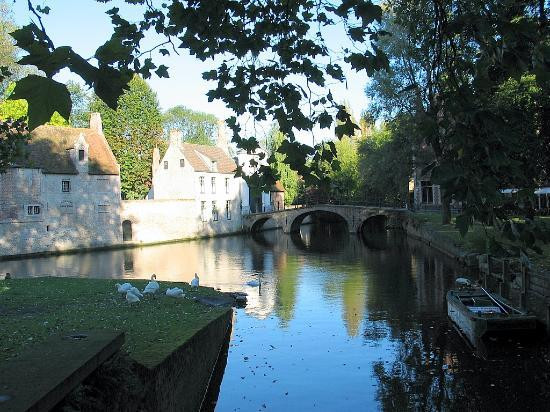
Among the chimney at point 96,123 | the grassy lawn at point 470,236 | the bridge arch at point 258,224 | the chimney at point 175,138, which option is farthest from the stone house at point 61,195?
the grassy lawn at point 470,236

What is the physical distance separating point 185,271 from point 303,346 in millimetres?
15036

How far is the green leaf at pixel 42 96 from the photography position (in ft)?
5.93

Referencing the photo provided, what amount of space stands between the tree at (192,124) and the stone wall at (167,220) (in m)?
24.2

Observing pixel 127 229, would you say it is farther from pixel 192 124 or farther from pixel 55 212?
pixel 192 124

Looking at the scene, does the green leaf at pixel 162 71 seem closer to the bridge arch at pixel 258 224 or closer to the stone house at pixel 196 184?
the stone house at pixel 196 184

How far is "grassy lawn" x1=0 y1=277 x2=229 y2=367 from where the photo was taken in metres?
7.75

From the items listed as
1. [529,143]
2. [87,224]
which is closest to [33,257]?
[87,224]

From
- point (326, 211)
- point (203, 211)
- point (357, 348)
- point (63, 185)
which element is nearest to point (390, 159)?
point (326, 211)

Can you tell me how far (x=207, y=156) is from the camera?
52469 millimetres

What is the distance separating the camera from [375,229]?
57.2 meters

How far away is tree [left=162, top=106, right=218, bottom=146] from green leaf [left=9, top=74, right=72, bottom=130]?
232 feet

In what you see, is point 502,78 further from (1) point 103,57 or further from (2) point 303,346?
(2) point 303,346

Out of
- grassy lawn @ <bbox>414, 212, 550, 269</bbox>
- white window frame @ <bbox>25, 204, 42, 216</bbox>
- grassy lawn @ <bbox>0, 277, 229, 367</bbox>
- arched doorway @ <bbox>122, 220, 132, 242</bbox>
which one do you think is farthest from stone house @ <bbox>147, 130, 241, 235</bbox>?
grassy lawn @ <bbox>0, 277, 229, 367</bbox>

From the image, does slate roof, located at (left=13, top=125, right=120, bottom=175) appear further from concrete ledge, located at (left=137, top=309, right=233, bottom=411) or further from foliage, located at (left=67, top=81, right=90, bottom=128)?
concrete ledge, located at (left=137, top=309, right=233, bottom=411)
